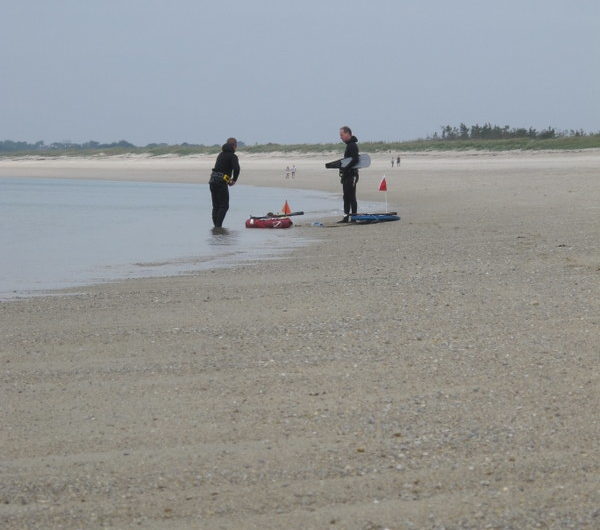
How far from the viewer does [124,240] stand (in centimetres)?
1595

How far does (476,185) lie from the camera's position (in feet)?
96.1

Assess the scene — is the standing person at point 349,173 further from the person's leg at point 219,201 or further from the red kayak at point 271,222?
the person's leg at point 219,201

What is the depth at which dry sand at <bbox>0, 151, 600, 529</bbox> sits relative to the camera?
11.9 ft

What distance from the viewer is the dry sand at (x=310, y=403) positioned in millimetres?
3621

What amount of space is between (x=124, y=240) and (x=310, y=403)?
1156 cm

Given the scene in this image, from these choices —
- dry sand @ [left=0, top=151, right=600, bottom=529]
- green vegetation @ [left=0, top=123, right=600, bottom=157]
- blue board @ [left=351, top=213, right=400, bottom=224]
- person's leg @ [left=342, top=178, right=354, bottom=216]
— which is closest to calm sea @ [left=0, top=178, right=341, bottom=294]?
blue board @ [left=351, top=213, right=400, bottom=224]

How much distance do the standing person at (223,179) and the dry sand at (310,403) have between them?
8159 mm

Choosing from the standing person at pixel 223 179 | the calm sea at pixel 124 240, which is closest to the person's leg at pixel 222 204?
the standing person at pixel 223 179

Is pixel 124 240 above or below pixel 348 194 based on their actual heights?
below

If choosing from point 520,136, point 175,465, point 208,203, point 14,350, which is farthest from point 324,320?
point 520,136

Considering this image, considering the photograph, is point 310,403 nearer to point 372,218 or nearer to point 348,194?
point 372,218

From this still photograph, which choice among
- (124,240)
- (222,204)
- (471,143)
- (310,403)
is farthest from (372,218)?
(471,143)

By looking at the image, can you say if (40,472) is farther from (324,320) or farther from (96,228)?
(96,228)

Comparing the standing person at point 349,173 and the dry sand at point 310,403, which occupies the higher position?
the standing person at point 349,173
